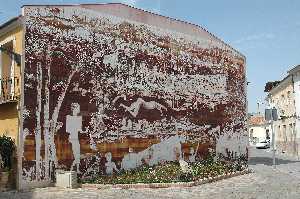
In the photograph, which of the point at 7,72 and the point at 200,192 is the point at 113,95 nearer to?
the point at 7,72

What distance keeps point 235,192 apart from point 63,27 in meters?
8.96

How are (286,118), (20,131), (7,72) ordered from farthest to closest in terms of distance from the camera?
(286,118)
(7,72)
(20,131)

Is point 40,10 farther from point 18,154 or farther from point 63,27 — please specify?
point 18,154

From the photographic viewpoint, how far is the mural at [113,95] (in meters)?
15.8

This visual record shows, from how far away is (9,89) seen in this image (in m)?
16.5

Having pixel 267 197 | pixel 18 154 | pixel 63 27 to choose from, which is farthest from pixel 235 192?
pixel 63 27

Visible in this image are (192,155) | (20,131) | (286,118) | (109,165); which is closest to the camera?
(20,131)

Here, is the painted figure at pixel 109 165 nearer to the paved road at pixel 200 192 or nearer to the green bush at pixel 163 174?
the green bush at pixel 163 174

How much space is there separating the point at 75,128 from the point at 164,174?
390 centimetres

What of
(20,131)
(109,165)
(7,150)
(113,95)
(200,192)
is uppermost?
(113,95)

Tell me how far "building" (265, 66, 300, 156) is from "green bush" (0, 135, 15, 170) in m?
22.7

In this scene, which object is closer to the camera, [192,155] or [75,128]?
[75,128]

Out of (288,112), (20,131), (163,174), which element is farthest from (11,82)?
(288,112)

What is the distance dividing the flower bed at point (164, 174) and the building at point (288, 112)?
16.1 m
